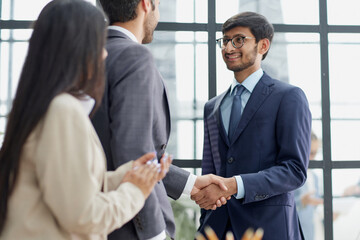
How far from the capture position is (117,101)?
171 centimetres

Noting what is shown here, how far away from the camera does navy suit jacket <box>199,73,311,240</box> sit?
2555 millimetres

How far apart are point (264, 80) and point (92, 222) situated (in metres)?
1.71

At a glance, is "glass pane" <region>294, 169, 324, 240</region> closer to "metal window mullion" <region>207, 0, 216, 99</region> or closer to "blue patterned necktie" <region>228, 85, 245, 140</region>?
"metal window mullion" <region>207, 0, 216, 99</region>

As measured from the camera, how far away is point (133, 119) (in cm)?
167

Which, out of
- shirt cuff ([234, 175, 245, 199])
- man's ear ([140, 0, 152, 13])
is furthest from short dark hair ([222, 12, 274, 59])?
man's ear ([140, 0, 152, 13])

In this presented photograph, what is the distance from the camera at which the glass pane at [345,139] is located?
377 centimetres

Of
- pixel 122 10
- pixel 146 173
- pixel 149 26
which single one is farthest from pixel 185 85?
pixel 146 173

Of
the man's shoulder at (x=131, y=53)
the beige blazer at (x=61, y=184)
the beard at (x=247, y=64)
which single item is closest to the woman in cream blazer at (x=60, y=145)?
the beige blazer at (x=61, y=184)

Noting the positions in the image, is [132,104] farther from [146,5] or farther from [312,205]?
[312,205]

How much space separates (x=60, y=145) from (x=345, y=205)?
2973 millimetres

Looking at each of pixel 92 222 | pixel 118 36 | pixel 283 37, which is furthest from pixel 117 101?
pixel 283 37

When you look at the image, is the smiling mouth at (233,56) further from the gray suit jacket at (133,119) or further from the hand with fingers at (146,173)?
the hand with fingers at (146,173)

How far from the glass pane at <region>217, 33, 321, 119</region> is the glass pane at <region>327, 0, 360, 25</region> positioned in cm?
20

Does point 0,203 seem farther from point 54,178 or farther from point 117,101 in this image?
point 117,101
